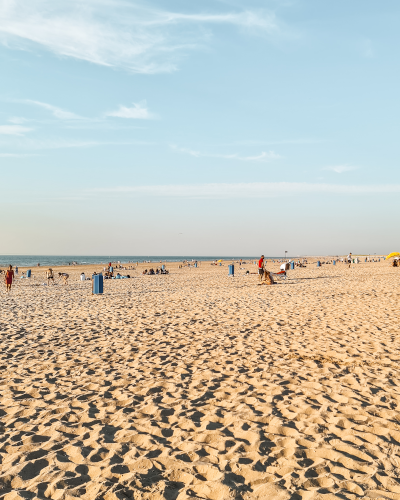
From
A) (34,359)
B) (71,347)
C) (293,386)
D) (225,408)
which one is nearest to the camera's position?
(225,408)

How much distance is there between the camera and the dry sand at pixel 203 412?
3.12 m

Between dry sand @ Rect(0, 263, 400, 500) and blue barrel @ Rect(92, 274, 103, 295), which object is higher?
blue barrel @ Rect(92, 274, 103, 295)

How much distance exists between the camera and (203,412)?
446 cm

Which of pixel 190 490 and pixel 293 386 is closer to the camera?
pixel 190 490

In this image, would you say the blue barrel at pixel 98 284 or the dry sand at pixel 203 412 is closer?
the dry sand at pixel 203 412

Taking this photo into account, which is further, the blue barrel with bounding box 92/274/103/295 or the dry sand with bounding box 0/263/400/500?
the blue barrel with bounding box 92/274/103/295

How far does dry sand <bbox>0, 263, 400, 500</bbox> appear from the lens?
3125 mm

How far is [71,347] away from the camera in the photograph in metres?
7.71

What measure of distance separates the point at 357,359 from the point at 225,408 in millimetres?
3071

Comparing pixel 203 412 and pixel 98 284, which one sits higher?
pixel 98 284

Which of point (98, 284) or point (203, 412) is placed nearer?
point (203, 412)

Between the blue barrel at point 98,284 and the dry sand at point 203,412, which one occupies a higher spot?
the blue barrel at point 98,284

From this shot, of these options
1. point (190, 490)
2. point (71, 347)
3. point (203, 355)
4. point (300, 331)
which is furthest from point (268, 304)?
point (190, 490)

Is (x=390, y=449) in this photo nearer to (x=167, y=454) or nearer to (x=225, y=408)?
(x=225, y=408)
